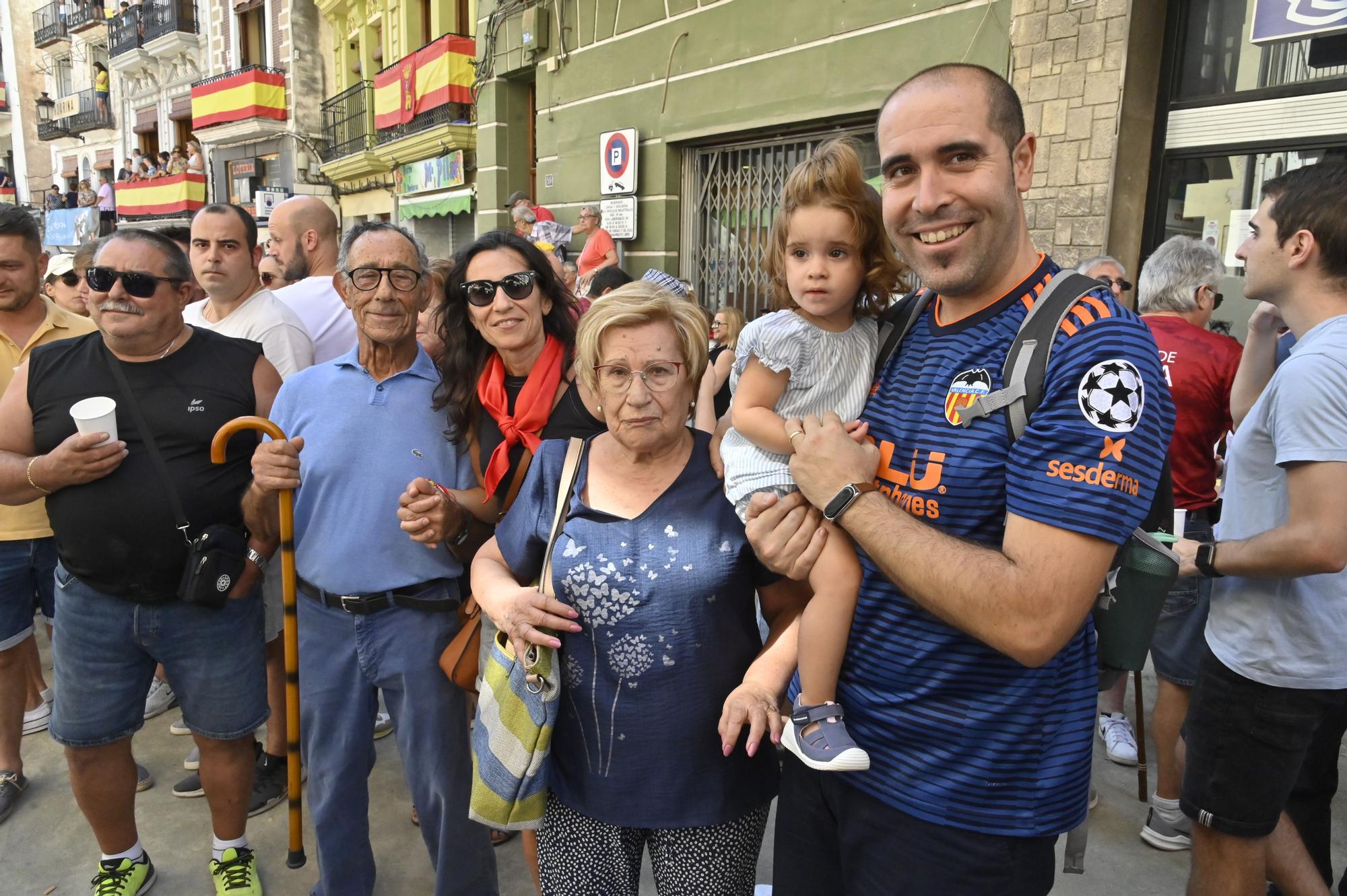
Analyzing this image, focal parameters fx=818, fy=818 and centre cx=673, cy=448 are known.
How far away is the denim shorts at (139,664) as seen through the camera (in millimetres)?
2627

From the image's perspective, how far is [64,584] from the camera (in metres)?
2.67

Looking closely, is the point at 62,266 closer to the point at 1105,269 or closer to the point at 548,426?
the point at 548,426

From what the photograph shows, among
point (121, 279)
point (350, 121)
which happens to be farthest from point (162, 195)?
point (121, 279)

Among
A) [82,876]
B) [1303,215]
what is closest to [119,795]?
[82,876]

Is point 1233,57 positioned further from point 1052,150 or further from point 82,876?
point 82,876

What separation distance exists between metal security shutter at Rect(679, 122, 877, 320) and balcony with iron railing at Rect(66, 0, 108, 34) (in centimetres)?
3217

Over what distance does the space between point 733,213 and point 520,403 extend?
6228 millimetres

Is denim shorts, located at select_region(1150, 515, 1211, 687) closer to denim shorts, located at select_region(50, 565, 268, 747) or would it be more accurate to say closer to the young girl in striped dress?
the young girl in striped dress

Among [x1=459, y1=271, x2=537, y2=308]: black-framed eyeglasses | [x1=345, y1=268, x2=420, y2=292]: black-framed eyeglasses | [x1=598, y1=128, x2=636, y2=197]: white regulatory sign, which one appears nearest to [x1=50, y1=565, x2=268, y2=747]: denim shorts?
[x1=345, y1=268, x2=420, y2=292]: black-framed eyeglasses

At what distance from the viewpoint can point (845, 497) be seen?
143cm

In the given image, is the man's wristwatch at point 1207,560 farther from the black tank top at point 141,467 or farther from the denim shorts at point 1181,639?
the black tank top at point 141,467

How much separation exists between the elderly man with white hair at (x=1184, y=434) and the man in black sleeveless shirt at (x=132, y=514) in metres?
3.26

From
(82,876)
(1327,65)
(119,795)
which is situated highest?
(1327,65)

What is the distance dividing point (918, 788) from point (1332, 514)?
1.29 meters
